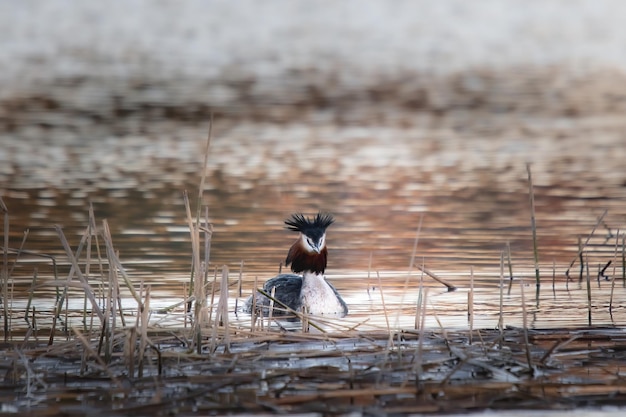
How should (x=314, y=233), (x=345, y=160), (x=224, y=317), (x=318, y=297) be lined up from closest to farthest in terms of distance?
(x=224, y=317), (x=318, y=297), (x=314, y=233), (x=345, y=160)

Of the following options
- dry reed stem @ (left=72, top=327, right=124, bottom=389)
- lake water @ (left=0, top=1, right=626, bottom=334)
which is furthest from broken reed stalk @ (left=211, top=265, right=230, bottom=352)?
lake water @ (left=0, top=1, right=626, bottom=334)

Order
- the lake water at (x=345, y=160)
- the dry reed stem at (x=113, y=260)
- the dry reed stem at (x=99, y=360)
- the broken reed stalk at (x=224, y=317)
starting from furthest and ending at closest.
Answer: the lake water at (x=345, y=160) < the broken reed stalk at (x=224, y=317) < the dry reed stem at (x=113, y=260) < the dry reed stem at (x=99, y=360)

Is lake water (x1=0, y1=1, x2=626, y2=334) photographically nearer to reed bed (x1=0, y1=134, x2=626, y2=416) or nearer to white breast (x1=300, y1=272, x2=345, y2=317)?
white breast (x1=300, y1=272, x2=345, y2=317)

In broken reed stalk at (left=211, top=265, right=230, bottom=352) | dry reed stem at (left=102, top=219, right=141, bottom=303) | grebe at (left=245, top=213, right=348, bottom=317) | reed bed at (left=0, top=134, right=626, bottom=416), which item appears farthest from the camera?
grebe at (left=245, top=213, right=348, bottom=317)

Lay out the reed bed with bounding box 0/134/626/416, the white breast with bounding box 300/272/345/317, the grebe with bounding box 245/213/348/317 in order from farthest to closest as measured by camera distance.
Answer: the grebe with bounding box 245/213/348/317, the white breast with bounding box 300/272/345/317, the reed bed with bounding box 0/134/626/416

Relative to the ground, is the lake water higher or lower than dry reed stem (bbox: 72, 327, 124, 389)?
higher

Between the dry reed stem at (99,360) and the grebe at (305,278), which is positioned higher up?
the grebe at (305,278)

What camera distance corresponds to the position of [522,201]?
1809 centimetres

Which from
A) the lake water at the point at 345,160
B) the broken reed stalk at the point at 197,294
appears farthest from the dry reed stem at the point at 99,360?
the lake water at the point at 345,160

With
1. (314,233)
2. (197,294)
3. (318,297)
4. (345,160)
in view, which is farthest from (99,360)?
(345,160)

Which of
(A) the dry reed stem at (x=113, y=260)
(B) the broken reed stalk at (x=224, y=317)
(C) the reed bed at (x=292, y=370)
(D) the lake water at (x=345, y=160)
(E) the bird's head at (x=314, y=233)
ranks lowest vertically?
(C) the reed bed at (x=292, y=370)

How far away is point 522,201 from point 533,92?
15623 mm

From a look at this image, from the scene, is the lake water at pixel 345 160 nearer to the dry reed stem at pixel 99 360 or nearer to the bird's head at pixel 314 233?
the bird's head at pixel 314 233

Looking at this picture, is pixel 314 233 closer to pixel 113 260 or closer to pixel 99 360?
pixel 113 260
